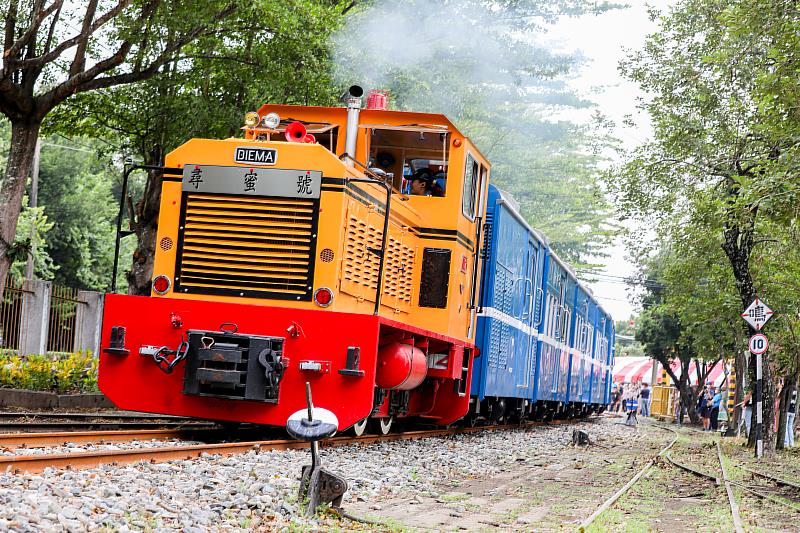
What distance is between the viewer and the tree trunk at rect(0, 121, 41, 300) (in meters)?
13.8

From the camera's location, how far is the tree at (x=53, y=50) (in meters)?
13.6

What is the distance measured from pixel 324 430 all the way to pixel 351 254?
313cm

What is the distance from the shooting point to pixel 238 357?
8539 millimetres

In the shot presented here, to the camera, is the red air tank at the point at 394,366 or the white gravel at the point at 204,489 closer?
the white gravel at the point at 204,489

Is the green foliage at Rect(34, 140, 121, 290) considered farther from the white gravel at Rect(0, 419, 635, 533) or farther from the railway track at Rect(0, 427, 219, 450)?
the white gravel at Rect(0, 419, 635, 533)

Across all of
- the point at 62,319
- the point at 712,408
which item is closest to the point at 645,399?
the point at 712,408

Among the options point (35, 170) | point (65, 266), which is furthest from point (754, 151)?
point (65, 266)

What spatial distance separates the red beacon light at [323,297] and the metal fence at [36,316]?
8.38 m

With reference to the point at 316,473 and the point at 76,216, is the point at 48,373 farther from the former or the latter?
the point at 76,216

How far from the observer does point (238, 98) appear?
17.7m

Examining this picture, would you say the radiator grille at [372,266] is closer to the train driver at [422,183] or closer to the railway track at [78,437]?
the train driver at [422,183]

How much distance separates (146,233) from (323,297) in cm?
1018

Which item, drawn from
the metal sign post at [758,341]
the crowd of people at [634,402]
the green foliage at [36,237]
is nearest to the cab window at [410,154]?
the metal sign post at [758,341]

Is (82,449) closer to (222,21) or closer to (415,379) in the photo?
(415,379)
